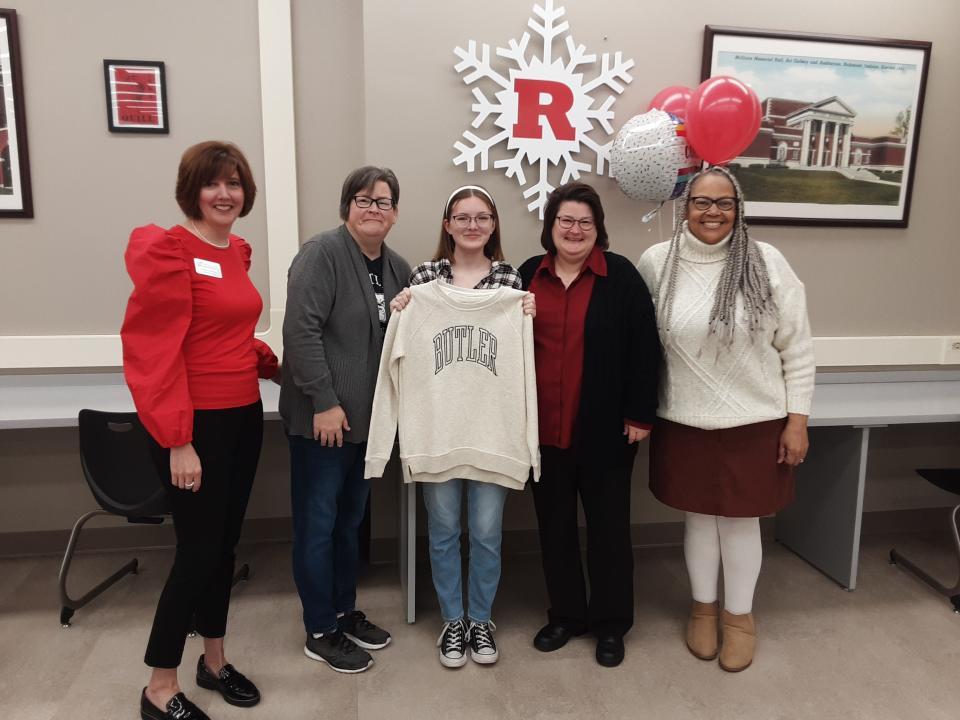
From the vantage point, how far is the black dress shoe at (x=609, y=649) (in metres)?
2.12

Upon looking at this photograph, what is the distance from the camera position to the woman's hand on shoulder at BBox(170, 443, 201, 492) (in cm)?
161

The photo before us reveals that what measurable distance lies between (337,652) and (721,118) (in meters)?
2.18

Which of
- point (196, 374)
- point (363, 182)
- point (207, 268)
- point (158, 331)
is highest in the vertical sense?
point (363, 182)

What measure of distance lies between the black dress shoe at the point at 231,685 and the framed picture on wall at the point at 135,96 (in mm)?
1998

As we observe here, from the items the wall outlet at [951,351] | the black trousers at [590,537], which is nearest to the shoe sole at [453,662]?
the black trousers at [590,537]

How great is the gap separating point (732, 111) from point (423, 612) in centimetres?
208

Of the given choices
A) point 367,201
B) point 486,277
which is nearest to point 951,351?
point 486,277

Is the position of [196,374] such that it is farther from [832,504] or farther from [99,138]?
[832,504]

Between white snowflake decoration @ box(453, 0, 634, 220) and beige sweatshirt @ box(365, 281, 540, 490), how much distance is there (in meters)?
0.87

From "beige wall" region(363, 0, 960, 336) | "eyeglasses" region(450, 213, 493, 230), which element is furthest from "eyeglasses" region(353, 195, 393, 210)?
"beige wall" region(363, 0, 960, 336)

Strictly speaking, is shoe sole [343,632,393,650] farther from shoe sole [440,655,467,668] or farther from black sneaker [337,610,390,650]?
shoe sole [440,655,467,668]

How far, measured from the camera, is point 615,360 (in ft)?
6.52

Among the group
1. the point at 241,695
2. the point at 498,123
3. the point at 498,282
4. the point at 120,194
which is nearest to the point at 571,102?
the point at 498,123

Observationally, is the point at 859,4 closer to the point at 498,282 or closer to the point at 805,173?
the point at 805,173
